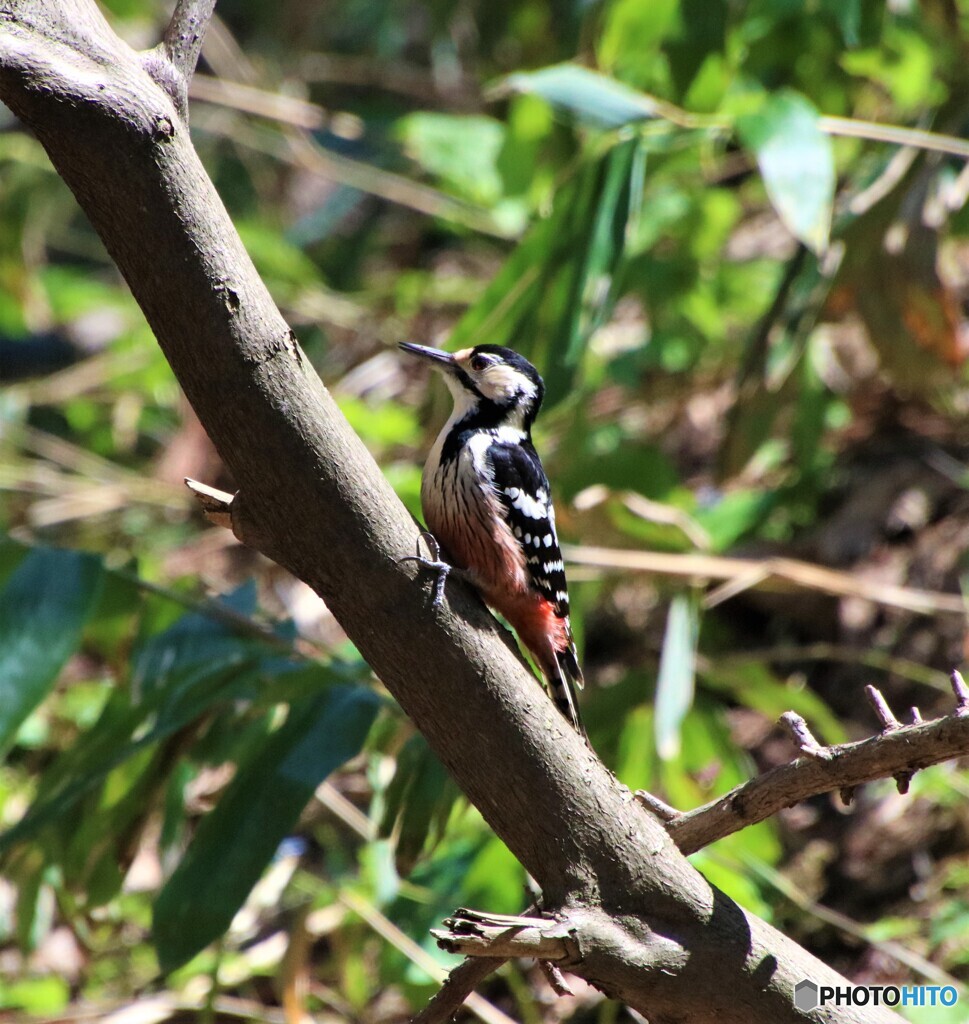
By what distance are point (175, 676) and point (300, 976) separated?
4.73ft

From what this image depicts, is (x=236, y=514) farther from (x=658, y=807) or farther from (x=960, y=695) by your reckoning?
(x=960, y=695)

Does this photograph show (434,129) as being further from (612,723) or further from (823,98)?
(612,723)

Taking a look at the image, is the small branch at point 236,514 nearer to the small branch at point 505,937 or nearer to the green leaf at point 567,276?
the small branch at point 505,937

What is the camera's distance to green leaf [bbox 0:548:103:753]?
2473 millimetres

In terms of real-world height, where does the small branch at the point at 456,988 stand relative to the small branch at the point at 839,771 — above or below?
below

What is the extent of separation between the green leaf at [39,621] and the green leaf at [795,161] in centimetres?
194

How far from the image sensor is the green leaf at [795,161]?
3.04 metres

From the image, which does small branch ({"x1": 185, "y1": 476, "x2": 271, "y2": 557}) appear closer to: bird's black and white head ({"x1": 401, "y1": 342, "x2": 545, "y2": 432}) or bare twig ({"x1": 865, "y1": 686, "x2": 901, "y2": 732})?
bare twig ({"x1": 865, "y1": 686, "x2": 901, "y2": 732})

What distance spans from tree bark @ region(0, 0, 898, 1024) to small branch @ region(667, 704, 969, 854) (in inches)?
3.4

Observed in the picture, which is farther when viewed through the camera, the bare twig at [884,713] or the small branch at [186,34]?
the small branch at [186,34]

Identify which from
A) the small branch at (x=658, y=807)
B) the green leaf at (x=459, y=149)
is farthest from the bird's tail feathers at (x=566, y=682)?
the green leaf at (x=459, y=149)

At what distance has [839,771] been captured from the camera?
5.86 ft

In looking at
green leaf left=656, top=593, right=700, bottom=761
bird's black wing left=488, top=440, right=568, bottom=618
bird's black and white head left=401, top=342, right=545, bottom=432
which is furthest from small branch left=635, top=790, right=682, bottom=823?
bird's black and white head left=401, top=342, right=545, bottom=432

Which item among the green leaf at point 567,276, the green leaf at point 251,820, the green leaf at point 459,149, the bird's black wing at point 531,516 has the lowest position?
the green leaf at point 251,820
